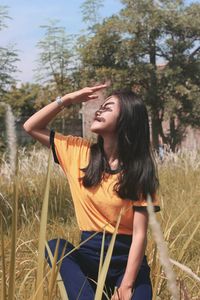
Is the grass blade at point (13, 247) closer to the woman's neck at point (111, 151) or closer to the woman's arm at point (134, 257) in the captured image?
the woman's arm at point (134, 257)

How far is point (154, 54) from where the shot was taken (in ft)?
46.4

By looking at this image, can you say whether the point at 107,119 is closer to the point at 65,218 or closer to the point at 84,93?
the point at 84,93

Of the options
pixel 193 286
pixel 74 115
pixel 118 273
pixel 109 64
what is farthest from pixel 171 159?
pixel 74 115

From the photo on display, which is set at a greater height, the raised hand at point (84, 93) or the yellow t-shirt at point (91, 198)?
the raised hand at point (84, 93)

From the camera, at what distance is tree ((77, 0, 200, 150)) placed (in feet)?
44.8

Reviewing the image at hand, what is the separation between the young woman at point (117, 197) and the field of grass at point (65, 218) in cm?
10

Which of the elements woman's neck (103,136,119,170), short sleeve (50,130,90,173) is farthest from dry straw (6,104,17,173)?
short sleeve (50,130,90,173)

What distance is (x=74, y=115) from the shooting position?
15.8 metres

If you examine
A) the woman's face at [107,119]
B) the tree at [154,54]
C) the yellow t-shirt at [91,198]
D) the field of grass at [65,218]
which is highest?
the tree at [154,54]

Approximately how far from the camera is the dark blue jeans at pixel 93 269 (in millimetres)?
2186

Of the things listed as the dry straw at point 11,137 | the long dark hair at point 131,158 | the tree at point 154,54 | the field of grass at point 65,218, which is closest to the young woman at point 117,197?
the long dark hair at point 131,158

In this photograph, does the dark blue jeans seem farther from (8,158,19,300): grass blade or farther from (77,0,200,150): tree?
(77,0,200,150): tree

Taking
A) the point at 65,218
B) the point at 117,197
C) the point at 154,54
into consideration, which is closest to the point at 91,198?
the point at 117,197

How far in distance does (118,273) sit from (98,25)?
12544 millimetres
